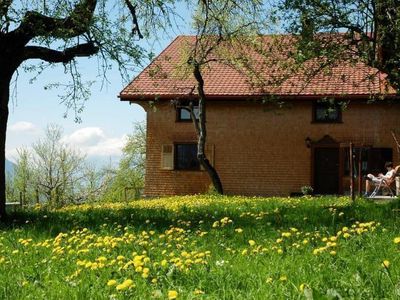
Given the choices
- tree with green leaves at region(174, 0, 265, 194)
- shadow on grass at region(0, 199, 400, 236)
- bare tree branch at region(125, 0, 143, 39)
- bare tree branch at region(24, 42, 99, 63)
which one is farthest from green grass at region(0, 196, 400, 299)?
tree with green leaves at region(174, 0, 265, 194)

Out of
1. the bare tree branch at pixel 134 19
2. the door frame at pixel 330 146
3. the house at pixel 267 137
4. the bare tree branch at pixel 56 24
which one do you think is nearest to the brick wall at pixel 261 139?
the house at pixel 267 137

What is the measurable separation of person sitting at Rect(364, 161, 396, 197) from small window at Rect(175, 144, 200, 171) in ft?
29.2

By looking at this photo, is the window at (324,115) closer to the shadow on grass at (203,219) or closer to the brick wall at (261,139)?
the brick wall at (261,139)

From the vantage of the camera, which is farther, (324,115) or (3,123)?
(324,115)

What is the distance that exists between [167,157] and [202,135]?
151 inches

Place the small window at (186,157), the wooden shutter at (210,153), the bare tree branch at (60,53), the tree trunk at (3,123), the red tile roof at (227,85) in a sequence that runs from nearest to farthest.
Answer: the tree trunk at (3,123) < the bare tree branch at (60,53) < the red tile roof at (227,85) < the wooden shutter at (210,153) < the small window at (186,157)

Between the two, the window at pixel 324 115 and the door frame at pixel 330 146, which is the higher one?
the window at pixel 324 115

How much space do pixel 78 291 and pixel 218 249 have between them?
2684 mm

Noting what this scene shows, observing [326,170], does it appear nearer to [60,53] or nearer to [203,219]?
[60,53]

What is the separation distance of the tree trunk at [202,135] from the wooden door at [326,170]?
5128 mm

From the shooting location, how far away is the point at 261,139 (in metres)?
30.9

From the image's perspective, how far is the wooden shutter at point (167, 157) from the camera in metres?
31.5

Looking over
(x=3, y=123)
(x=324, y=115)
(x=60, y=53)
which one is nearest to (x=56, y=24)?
(x=60, y=53)

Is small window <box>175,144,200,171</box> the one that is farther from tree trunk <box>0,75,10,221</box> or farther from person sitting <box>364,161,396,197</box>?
tree trunk <box>0,75,10,221</box>
